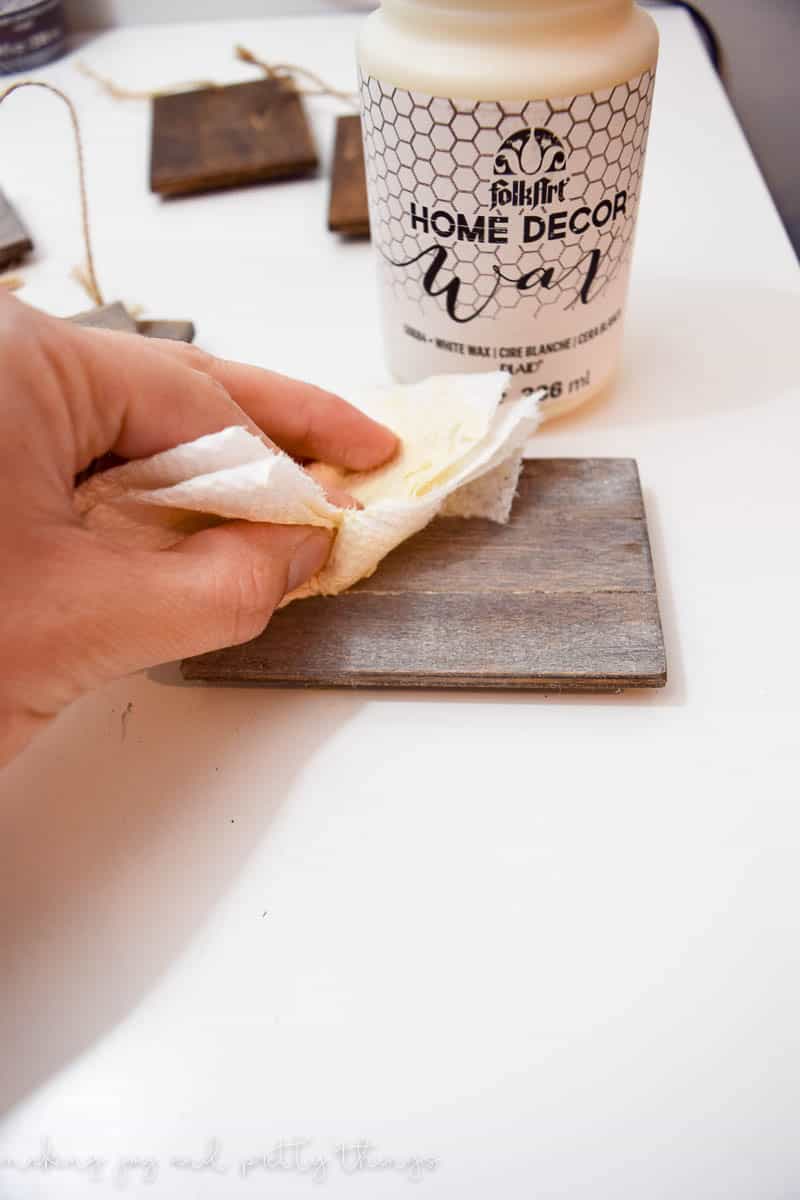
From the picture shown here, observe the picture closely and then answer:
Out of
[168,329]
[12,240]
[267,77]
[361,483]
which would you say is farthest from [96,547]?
[267,77]

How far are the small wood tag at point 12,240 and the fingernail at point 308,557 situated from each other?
0.38m

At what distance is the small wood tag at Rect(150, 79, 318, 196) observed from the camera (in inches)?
25.0

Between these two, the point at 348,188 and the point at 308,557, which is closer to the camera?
the point at 308,557

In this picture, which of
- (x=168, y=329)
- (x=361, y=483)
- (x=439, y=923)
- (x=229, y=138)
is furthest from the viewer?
(x=229, y=138)

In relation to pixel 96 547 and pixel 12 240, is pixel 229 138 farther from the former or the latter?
pixel 96 547

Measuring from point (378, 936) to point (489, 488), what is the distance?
201 mm

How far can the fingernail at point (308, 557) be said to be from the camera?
1.13 feet

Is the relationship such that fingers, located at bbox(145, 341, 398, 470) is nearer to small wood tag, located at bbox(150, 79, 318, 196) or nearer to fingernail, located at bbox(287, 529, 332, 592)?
fingernail, located at bbox(287, 529, 332, 592)

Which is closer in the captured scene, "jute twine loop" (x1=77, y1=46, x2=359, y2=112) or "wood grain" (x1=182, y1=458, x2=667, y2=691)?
"wood grain" (x1=182, y1=458, x2=667, y2=691)

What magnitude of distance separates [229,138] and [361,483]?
0.41 meters

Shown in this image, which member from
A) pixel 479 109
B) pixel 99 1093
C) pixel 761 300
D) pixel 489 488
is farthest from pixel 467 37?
pixel 99 1093

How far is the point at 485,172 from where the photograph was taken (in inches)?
13.4

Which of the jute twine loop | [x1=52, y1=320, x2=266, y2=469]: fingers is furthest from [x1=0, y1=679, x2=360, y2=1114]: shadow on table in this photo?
the jute twine loop

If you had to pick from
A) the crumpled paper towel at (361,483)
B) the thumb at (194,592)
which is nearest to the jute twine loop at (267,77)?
the crumpled paper towel at (361,483)
